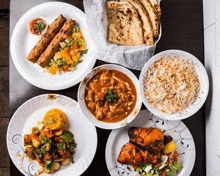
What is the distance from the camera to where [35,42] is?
291 centimetres

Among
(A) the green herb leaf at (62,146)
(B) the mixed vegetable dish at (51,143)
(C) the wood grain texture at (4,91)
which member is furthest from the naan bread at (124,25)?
(C) the wood grain texture at (4,91)

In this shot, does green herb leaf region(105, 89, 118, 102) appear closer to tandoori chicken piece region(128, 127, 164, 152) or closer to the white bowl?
the white bowl

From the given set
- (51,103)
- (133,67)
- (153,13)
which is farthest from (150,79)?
(51,103)

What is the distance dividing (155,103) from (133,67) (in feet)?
1.68

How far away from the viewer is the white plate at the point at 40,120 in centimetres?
281

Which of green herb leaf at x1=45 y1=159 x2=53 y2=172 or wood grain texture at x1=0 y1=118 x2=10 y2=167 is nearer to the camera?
green herb leaf at x1=45 y1=159 x2=53 y2=172

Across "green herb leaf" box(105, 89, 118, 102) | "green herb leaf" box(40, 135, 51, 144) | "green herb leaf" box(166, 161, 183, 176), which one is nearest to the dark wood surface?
"green herb leaf" box(166, 161, 183, 176)

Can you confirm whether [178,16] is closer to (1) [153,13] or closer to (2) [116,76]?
(1) [153,13]

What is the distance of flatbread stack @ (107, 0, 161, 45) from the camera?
2576mm

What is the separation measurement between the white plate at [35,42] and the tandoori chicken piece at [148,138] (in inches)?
37.3

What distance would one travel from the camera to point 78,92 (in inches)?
106

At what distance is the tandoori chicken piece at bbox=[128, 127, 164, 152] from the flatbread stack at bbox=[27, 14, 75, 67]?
4.56 feet

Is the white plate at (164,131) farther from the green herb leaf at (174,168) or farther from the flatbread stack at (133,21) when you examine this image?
the flatbread stack at (133,21)

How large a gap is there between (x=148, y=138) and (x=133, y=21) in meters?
→ 1.39
